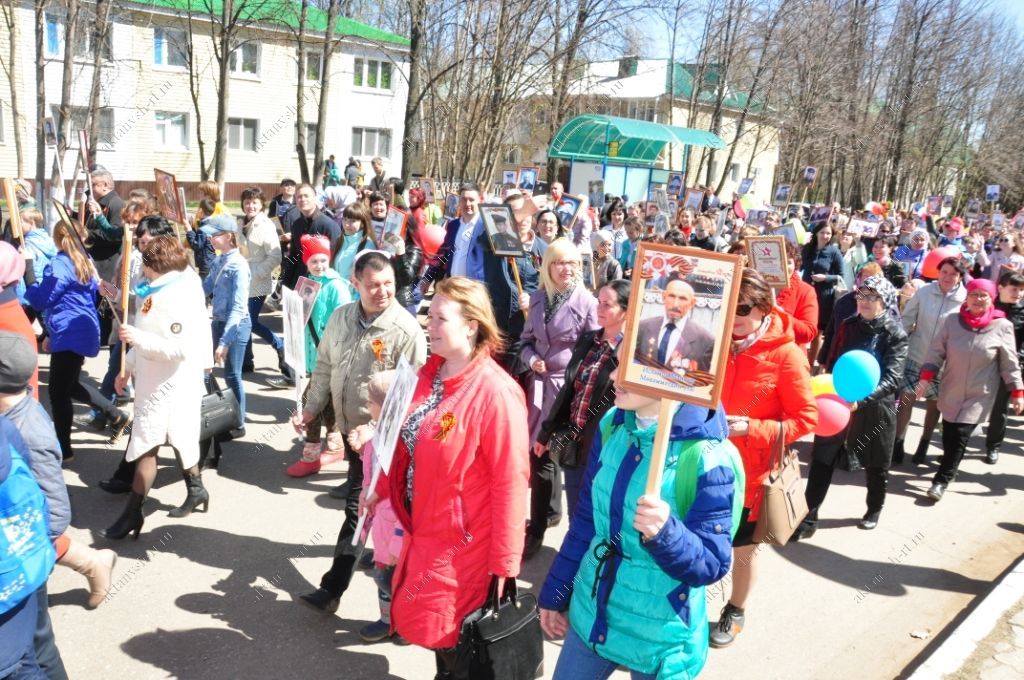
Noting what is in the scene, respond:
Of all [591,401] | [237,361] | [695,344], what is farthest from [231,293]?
[695,344]

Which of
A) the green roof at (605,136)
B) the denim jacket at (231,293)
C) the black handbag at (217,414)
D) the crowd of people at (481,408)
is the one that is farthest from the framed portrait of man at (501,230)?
the green roof at (605,136)

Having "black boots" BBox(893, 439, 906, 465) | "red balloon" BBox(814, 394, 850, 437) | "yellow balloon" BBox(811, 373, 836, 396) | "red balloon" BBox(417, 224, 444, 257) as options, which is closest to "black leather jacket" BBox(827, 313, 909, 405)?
"yellow balloon" BBox(811, 373, 836, 396)

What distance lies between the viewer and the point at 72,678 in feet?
12.2

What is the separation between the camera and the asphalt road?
4.01 meters

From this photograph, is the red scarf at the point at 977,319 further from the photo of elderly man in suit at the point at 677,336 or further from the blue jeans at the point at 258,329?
the blue jeans at the point at 258,329

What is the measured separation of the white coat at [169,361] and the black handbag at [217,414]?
60 centimetres

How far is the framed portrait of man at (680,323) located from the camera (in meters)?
2.21

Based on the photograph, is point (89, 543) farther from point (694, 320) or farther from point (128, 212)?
point (694, 320)

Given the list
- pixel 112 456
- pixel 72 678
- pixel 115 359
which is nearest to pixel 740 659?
pixel 72 678

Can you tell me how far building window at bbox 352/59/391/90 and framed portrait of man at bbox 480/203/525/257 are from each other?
34.4 metres

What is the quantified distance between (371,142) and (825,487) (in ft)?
124

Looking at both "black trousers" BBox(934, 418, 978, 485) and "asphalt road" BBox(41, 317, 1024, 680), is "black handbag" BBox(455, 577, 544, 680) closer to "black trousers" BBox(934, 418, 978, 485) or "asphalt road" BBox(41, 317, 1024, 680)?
"asphalt road" BBox(41, 317, 1024, 680)

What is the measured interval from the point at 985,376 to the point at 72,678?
6671 mm

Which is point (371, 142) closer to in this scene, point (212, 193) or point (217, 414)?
point (212, 193)
